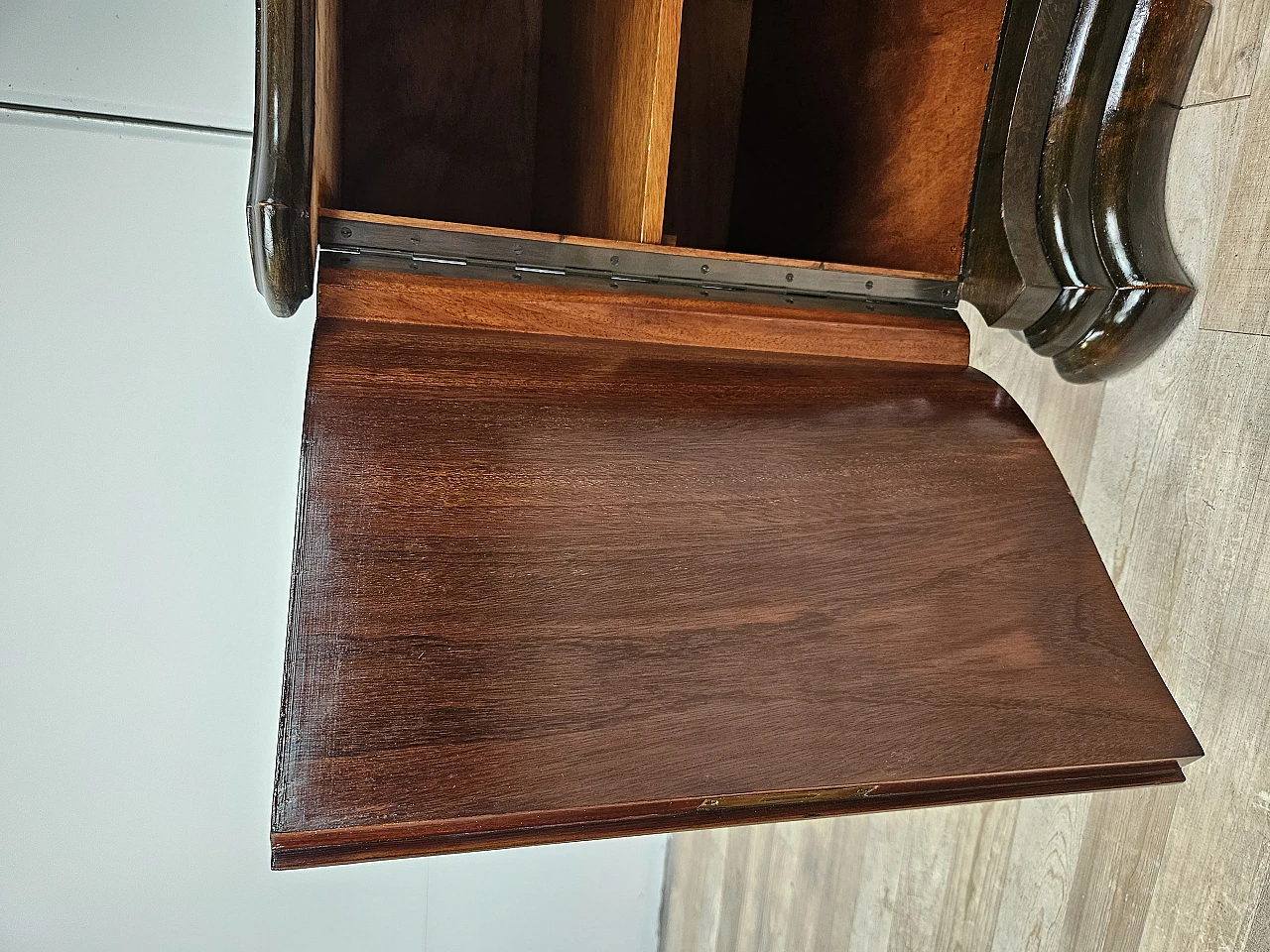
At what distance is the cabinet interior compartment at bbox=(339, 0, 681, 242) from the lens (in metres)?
0.92

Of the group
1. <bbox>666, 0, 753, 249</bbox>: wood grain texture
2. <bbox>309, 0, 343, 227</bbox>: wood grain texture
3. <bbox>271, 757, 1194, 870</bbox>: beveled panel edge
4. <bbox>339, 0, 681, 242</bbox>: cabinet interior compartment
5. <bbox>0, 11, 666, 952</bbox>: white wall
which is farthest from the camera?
<bbox>0, 11, 666, 952</bbox>: white wall

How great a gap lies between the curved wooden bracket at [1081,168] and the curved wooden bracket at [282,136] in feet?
1.84

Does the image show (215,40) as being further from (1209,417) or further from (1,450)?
(1209,417)

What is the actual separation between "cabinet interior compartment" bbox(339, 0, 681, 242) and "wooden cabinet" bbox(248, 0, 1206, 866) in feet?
0.03

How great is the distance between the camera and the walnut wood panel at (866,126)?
811 mm

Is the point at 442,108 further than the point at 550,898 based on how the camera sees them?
No

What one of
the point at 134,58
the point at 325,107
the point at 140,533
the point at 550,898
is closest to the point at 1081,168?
the point at 325,107

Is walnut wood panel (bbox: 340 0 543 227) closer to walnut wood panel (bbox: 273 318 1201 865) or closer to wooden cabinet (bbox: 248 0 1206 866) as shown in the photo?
wooden cabinet (bbox: 248 0 1206 866)

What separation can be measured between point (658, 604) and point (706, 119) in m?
0.77

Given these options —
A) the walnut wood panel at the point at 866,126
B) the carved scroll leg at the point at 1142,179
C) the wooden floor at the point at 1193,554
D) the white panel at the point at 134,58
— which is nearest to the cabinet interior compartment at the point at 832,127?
the walnut wood panel at the point at 866,126

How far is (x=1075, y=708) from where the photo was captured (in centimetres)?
63

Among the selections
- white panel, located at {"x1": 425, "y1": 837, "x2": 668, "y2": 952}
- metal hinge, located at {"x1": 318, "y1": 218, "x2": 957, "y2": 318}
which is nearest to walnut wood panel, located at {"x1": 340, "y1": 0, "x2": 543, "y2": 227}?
metal hinge, located at {"x1": 318, "y1": 218, "x2": 957, "y2": 318}

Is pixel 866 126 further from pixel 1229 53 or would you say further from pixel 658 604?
pixel 658 604

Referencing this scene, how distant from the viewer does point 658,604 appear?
0.56 meters
